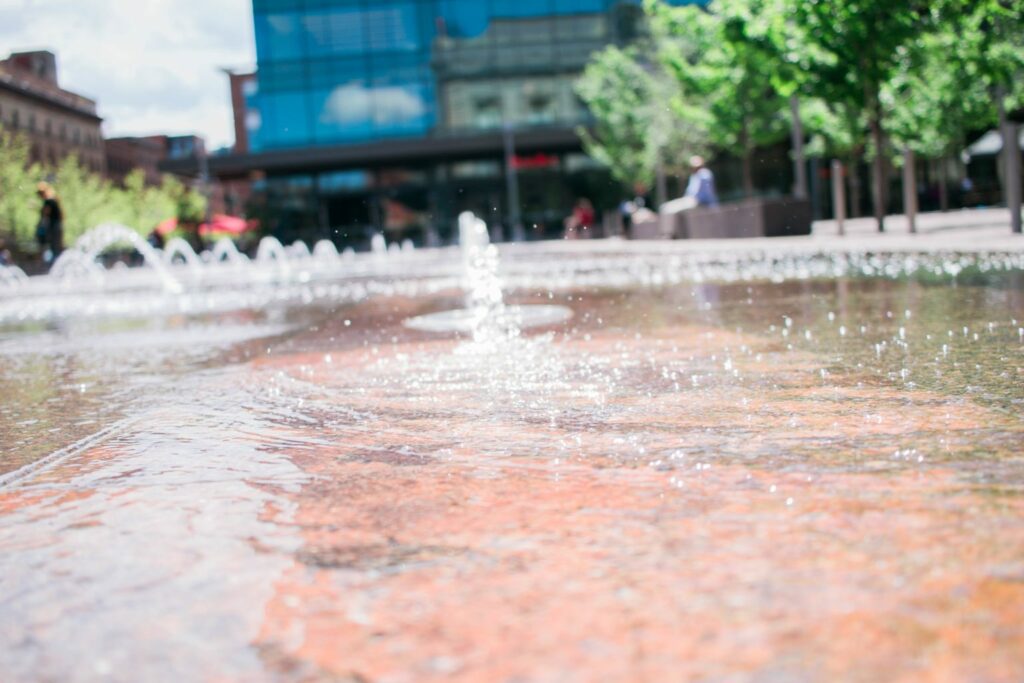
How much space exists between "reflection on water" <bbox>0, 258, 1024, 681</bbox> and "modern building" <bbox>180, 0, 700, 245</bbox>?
4687 cm

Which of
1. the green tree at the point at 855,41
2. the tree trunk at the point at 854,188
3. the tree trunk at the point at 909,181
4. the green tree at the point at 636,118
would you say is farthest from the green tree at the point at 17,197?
the tree trunk at the point at 909,181

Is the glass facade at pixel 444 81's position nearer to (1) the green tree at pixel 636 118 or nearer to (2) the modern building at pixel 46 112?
(1) the green tree at pixel 636 118

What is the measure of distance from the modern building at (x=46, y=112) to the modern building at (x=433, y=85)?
88.1 feet

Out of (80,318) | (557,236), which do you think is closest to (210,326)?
(80,318)

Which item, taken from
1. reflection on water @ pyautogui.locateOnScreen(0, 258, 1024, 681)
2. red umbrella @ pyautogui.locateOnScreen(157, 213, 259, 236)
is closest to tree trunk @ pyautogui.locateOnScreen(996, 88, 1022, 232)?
reflection on water @ pyautogui.locateOnScreen(0, 258, 1024, 681)

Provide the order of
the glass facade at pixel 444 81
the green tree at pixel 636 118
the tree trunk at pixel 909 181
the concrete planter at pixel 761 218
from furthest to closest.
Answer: the glass facade at pixel 444 81 < the green tree at pixel 636 118 < the concrete planter at pixel 761 218 < the tree trunk at pixel 909 181

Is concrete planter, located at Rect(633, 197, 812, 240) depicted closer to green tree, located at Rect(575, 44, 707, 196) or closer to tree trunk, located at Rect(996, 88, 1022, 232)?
tree trunk, located at Rect(996, 88, 1022, 232)

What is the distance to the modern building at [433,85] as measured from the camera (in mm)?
50781

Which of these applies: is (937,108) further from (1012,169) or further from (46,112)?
(46,112)

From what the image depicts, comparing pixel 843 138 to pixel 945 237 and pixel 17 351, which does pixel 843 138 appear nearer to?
pixel 945 237

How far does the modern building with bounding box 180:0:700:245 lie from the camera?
167 feet

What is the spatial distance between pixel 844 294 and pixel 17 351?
18.5ft

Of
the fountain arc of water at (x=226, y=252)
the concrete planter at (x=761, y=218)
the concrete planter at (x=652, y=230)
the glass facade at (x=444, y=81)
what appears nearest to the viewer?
the concrete planter at (x=761, y=218)

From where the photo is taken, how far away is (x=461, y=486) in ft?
8.21
